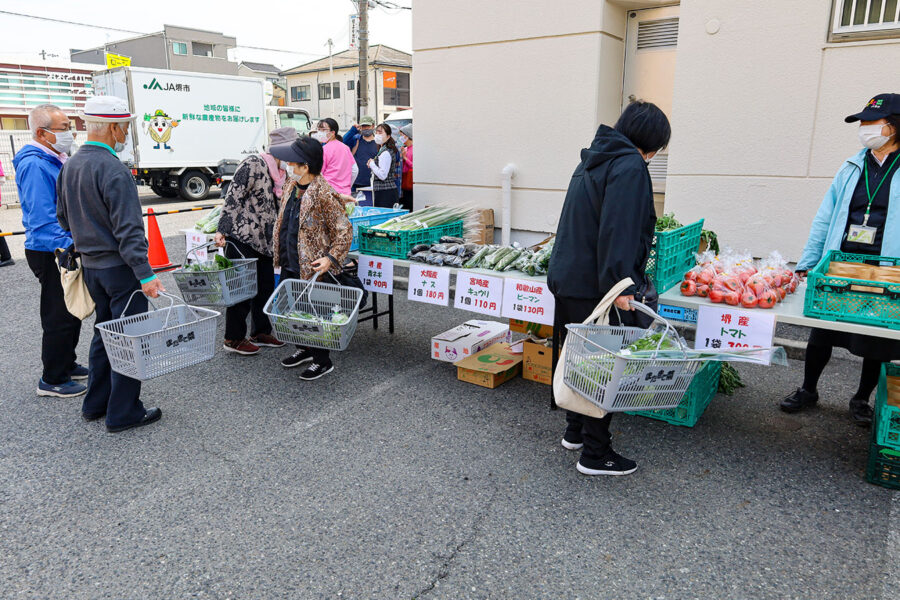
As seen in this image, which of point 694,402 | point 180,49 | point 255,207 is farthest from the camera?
point 180,49

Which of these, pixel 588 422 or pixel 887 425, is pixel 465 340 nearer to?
pixel 588 422

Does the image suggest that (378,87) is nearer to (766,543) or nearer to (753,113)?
(753,113)

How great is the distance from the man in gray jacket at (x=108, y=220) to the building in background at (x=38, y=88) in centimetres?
1885

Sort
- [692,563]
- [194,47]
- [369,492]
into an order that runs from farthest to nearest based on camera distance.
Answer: [194,47] < [369,492] < [692,563]

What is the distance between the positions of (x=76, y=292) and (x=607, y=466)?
358 cm

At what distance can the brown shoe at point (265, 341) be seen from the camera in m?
5.63

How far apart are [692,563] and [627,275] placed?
4.41 feet

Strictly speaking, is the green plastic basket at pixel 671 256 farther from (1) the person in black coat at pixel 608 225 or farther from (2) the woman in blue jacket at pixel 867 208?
(2) the woman in blue jacket at pixel 867 208

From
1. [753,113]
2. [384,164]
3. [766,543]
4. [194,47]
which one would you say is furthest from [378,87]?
[766,543]

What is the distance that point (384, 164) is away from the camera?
8141 millimetres

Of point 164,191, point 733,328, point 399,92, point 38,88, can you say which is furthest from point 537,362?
point 399,92

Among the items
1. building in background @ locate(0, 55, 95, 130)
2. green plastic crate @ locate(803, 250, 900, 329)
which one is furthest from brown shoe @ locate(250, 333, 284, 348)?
building in background @ locate(0, 55, 95, 130)

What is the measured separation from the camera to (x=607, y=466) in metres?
3.38

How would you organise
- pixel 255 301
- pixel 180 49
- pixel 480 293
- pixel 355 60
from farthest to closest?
pixel 355 60
pixel 180 49
pixel 255 301
pixel 480 293
